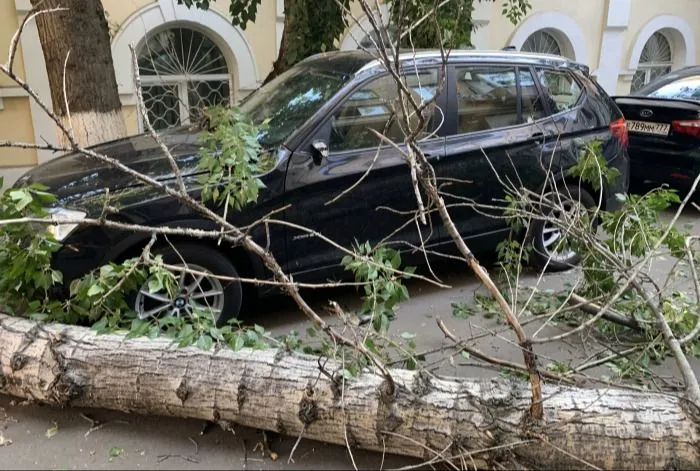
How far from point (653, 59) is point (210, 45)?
8.75 m

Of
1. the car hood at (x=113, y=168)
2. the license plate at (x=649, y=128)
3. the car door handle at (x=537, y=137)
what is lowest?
the license plate at (x=649, y=128)

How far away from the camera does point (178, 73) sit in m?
8.14

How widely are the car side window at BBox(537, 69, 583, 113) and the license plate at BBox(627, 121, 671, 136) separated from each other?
1.91 meters

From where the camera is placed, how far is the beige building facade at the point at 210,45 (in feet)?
23.7

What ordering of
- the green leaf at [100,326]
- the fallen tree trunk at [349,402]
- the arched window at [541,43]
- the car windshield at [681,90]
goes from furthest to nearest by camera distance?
the arched window at [541,43] → the car windshield at [681,90] → the green leaf at [100,326] → the fallen tree trunk at [349,402]

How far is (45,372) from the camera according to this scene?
118 inches

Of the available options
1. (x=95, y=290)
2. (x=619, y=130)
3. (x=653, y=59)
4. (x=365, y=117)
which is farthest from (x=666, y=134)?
(x=653, y=59)

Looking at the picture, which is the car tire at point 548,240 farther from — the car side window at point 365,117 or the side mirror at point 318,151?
the side mirror at point 318,151

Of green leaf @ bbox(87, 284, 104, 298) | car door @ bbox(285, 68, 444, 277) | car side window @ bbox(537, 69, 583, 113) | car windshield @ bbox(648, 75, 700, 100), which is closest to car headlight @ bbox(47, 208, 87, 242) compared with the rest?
green leaf @ bbox(87, 284, 104, 298)

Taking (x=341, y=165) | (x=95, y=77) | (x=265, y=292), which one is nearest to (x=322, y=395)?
(x=265, y=292)

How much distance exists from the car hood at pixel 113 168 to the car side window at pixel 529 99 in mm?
2541

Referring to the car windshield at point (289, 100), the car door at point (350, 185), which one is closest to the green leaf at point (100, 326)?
the car door at point (350, 185)

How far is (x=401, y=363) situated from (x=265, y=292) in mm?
1008

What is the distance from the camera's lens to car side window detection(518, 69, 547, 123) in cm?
488
